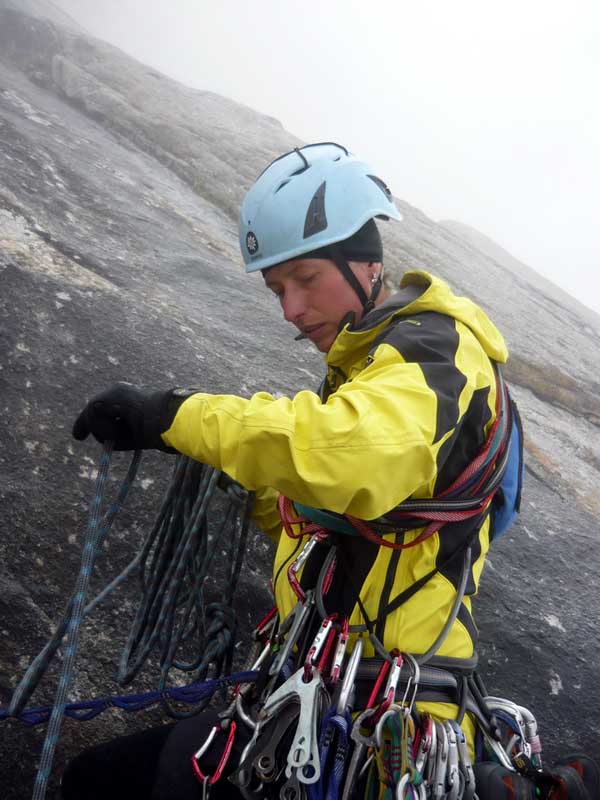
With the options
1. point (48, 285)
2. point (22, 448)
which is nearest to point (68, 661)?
point (22, 448)

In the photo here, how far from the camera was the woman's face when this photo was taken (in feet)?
7.31

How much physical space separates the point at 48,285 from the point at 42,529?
155 centimetres

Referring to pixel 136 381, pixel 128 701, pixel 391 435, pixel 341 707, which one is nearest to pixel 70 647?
pixel 128 701

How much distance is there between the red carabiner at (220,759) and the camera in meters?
1.84

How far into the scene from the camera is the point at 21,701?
194 cm

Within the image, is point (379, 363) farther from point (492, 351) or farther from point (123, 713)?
point (123, 713)

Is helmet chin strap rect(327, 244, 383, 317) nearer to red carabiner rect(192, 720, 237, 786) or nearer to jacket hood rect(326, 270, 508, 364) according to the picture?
jacket hood rect(326, 270, 508, 364)

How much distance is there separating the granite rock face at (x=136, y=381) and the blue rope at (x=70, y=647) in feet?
1.71

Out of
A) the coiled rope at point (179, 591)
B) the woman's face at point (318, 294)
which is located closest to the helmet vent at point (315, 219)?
the woman's face at point (318, 294)

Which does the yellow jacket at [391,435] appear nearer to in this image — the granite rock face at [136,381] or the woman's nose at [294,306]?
the woman's nose at [294,306]

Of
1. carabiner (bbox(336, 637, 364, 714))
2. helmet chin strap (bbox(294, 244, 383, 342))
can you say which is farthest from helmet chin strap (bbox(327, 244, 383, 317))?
carabiner (bbox(336, 637, 364, 714))

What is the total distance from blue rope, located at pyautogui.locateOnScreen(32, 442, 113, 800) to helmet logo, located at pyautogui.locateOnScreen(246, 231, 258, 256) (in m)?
1.00

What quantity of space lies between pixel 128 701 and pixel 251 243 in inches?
70.1

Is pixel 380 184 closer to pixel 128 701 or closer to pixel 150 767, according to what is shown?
pixel 128 701
